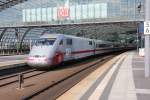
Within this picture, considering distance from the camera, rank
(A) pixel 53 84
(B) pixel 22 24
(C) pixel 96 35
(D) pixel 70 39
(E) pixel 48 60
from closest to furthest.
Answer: (A) pixel 53 84 → (E) pixel 48 60 → (D) pixel 70 39 → (B) pixel 22 24 → (C) pixel 96 35

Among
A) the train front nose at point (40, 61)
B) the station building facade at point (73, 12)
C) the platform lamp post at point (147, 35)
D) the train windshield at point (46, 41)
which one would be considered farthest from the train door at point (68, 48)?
the station building facade at point (73, 12)

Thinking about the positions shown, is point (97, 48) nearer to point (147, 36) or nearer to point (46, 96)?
point (147, 36)

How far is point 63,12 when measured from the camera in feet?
219

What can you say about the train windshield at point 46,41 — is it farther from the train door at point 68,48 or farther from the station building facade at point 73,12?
the station building facade at point 73,12

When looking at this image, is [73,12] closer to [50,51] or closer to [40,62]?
[50,51]

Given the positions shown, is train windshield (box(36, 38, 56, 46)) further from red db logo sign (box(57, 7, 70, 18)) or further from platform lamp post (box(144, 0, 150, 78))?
red db logo sign (box(57, 7, 70, 18))

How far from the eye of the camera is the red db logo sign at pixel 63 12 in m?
66.5

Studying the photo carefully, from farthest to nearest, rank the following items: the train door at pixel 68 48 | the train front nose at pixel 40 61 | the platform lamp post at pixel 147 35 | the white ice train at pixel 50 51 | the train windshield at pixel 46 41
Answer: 1. the train door at pixel 68 48
2. the train windshield at pixel 46 41
3. the white ice train at pixel 50 51
4. the train front nose at pixel 40 61
5. the platform lamp post at pixel 147 35

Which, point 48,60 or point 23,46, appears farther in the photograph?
point 23,46

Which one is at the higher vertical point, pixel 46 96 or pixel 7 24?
pixel 7 24

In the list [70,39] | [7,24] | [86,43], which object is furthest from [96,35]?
[70,39]

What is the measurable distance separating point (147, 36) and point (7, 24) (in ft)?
190

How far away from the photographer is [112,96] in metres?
12.0

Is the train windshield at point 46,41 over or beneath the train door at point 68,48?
over
